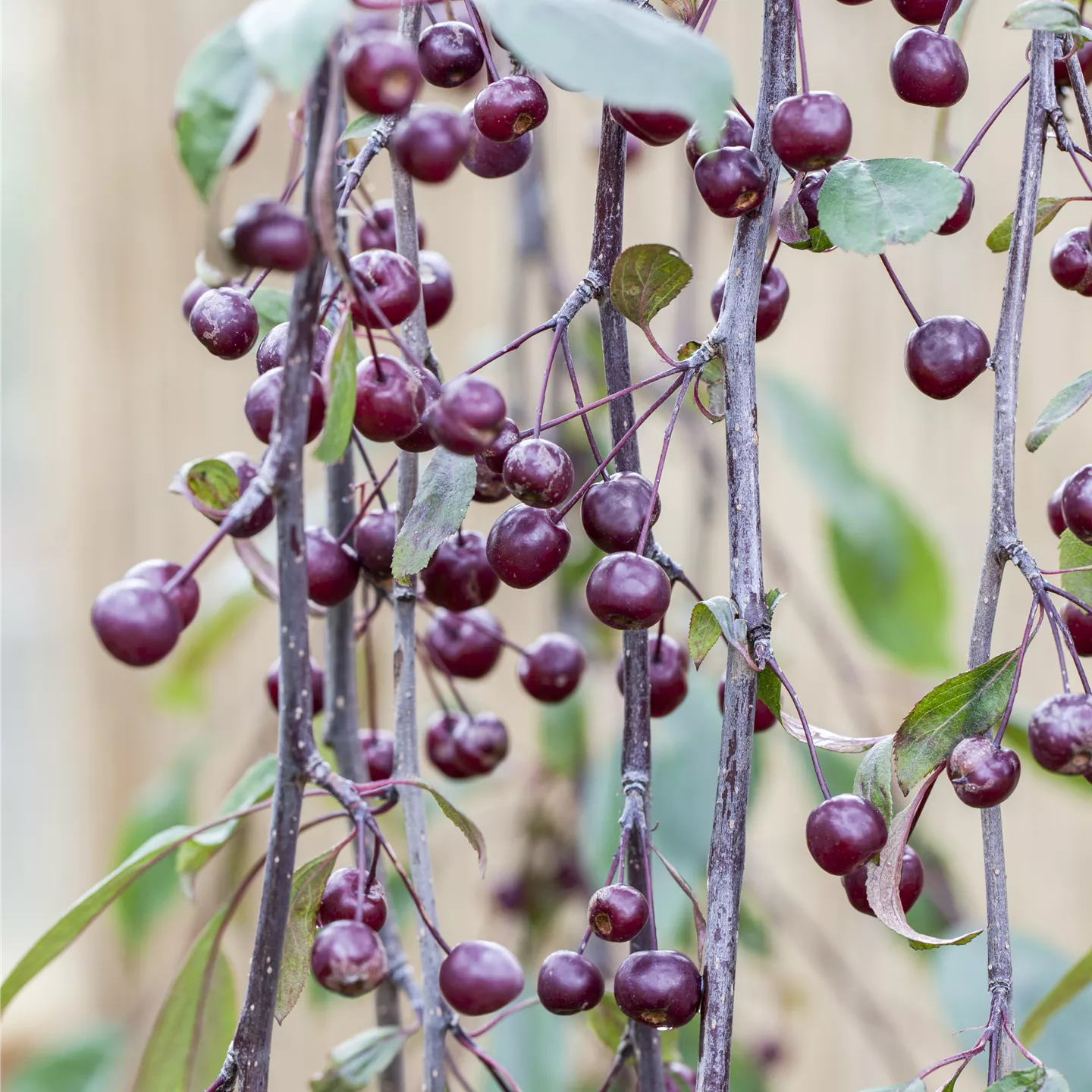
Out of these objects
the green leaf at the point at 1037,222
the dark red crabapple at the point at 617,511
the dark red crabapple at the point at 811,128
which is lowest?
the dark red crabapple at the point at 617,511

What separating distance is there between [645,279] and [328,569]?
16cm

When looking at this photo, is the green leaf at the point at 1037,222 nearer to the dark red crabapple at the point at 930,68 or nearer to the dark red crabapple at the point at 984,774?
the dark red crabapple at the point at 930,68

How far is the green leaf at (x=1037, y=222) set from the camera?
1.39 feet

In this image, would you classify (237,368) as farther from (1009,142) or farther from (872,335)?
(1009,142)

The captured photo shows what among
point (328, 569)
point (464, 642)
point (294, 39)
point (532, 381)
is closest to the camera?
point (294, 39)

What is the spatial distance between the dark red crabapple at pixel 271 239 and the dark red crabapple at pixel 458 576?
0.68 ft

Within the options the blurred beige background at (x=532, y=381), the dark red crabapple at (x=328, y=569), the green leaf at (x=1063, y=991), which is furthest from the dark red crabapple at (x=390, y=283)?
the blurred beige background at (x=532, y=381)

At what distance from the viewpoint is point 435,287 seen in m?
0.50

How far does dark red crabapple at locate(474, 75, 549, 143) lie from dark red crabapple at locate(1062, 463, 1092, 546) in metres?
0.21

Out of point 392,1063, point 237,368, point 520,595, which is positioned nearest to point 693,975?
point 392,1063

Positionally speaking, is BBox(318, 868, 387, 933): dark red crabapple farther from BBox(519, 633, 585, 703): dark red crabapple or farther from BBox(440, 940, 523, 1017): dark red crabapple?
BBox(519, 633, 585, 703): dark red crabapple

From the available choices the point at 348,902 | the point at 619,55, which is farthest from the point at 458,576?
the point at 619,55

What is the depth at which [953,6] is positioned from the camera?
428mm

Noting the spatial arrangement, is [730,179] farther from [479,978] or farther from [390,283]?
[479,978]
